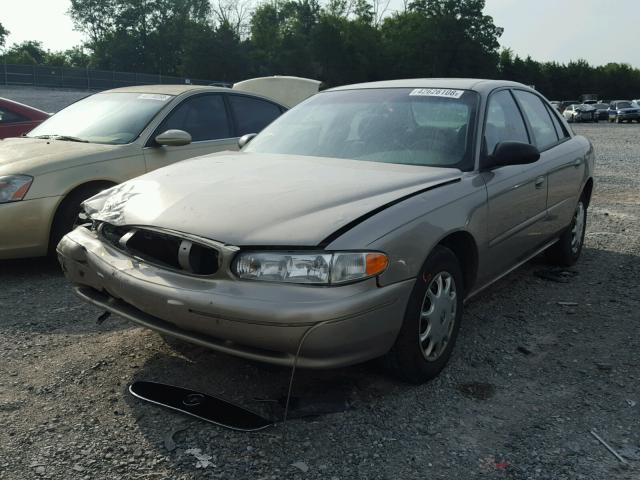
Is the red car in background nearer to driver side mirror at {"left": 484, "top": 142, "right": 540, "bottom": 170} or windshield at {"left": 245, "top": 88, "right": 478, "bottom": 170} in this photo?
windshield at {"left": 245, "top": 88, "right": 478, "bottom": 170}

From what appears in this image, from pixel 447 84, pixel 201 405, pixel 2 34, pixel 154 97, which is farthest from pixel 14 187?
pixel 2 34

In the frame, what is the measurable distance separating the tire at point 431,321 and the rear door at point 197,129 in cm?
334

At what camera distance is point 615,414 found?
9.85ft

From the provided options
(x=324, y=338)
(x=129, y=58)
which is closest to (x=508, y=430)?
(x=324, y=338)

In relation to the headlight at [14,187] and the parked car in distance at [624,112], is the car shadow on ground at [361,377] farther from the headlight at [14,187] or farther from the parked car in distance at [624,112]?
the parked car in distance at [624,112]

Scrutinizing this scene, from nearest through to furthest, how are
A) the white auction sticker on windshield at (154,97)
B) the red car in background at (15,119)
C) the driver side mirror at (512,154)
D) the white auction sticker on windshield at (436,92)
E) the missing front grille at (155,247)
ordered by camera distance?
the missing front grille at (155,247) < the driver side mirror at (512,154) < the white auction sticker on windshield at (436,92) < the white auction sticker on windshield at (154,97) < the red car in background at (15,119)

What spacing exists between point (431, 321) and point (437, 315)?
0.18ft

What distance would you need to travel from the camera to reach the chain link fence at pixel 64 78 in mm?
37062

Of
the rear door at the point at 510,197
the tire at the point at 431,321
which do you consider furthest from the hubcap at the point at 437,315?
the rear door at the point at 510,197

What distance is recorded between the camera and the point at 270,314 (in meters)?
2.58

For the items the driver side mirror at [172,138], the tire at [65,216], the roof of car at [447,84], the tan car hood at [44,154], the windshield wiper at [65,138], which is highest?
the roof of car at [447,84]

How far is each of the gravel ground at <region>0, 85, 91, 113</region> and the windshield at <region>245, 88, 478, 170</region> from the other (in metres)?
26.6

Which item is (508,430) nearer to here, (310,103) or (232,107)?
(310,103)

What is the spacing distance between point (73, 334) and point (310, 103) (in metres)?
2.28
